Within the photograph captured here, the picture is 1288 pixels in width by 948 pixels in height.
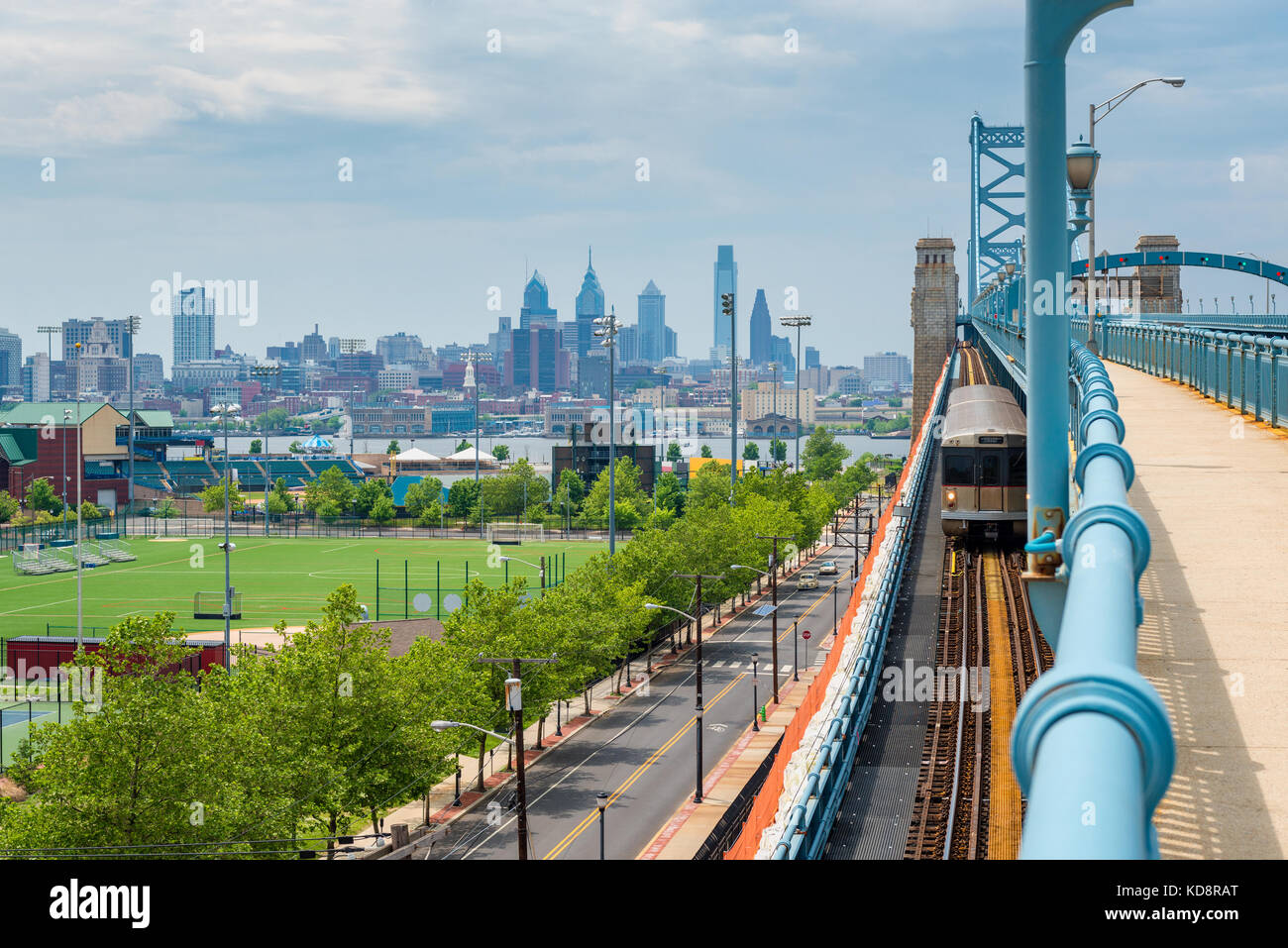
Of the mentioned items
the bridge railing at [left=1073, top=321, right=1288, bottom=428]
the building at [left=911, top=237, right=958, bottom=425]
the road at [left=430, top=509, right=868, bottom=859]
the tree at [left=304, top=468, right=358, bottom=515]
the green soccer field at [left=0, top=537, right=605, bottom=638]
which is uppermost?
the building at [left=911, top=237, right=958, bottom=425]

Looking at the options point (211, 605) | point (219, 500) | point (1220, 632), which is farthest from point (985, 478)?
point (219, 500)

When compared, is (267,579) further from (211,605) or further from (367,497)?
(367,497)

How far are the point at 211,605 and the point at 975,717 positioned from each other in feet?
173

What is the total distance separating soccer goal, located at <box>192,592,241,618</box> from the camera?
58.2 meters

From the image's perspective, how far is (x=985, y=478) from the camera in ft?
94.1

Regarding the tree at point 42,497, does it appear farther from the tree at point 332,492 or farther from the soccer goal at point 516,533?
the soccer goal at point 516,533

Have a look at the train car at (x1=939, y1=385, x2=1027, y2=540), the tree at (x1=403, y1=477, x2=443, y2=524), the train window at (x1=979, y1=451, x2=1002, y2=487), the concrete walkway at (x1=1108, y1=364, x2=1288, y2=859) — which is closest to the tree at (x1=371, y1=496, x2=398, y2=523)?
the tree at (x1=403, y1=477, x2=443, y2=524)

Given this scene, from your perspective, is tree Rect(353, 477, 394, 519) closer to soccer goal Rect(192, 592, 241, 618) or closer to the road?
soccer goal Rect(192, 592, 241, 618)

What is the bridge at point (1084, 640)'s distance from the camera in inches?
96.2

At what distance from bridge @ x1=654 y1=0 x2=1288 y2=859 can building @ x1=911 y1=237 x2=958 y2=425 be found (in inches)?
2859

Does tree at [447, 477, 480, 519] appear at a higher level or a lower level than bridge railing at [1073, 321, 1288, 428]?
lower

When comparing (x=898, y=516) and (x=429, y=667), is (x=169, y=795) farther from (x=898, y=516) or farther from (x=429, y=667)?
(x=898, y=516)

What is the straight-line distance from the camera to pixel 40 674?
136 feet
